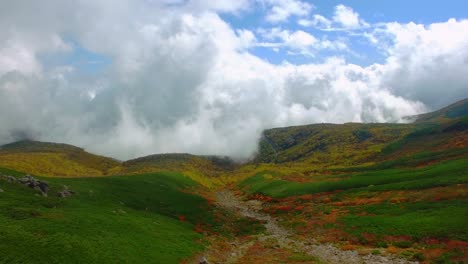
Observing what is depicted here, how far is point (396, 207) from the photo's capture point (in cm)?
7081

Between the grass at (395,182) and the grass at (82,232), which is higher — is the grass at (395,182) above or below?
above

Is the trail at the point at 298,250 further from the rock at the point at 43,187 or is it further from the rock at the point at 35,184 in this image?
the rock at the point at 43,187

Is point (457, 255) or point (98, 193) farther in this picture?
point (98, 193)

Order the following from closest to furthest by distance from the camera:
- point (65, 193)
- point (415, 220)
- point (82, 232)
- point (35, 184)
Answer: point (82, 232), point (415, 220), point (35, 184), point (65, 193)

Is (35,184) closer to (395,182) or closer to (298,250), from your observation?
(298,250)

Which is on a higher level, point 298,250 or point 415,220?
point 415,220

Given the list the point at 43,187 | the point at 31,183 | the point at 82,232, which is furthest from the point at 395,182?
the point at 31,183

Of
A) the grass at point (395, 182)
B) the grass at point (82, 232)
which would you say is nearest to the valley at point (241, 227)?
the grass at point (82, 232)

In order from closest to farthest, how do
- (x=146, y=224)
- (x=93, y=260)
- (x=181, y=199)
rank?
(x=93, y=260), (x=146, y=224), (x=181, y=199)

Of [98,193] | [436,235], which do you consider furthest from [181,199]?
[436,235]

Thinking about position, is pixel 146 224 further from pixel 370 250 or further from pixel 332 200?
pixel 332 200

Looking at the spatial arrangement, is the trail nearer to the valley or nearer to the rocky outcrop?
the valley

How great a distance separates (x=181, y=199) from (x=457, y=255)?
8339 centimetres

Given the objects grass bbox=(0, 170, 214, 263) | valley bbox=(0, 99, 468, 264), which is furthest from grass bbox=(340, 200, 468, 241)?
grass bbox=(0, 170, 214, 263)
